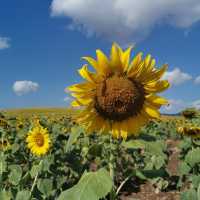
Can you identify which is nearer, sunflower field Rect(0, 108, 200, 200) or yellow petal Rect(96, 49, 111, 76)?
yellow petal Rect(96, 49, 111, 76)

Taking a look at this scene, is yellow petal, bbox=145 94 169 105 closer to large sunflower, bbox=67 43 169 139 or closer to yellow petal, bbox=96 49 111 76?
large sunflower, bbox=67 43 169 139

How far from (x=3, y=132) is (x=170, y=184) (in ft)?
10.7

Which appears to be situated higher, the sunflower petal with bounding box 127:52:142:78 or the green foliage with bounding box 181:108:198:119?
the green foliage with bounding box 181:108:198:119

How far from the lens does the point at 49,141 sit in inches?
283

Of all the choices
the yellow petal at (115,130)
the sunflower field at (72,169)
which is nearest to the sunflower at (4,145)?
the sunflower field at (72,169)

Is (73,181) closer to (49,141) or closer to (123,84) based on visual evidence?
(49,141)

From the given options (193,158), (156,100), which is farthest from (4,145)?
(156,100)

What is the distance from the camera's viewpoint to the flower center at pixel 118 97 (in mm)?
2682

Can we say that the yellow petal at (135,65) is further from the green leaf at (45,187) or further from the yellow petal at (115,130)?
the green leaf at (45,187)

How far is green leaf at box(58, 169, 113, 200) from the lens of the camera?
2458 millimetres

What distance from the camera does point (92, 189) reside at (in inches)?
98.5

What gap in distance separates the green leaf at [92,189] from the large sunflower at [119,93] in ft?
1.21

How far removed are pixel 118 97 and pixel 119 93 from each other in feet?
0.09

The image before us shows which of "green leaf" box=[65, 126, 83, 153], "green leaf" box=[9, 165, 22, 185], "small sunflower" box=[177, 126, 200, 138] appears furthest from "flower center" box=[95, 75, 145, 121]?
Result: "small sunflower" box=[177, 126, 200, 138]
